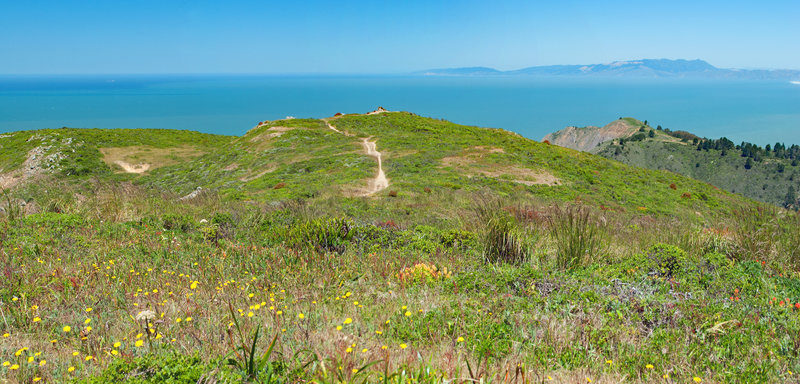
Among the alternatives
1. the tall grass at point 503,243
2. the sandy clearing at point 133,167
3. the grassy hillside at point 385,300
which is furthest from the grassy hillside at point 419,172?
the tall grass at point 503,243

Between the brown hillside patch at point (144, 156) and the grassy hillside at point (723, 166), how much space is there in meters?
99.3

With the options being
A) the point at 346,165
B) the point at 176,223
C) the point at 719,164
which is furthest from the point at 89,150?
the point at 719,164

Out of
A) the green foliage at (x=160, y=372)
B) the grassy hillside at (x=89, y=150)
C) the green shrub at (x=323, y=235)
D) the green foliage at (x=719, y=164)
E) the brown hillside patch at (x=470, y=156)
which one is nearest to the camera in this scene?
the green foliage at (x=160, y=372)

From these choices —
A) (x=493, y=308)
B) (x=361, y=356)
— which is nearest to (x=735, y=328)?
(x=493, y=308)

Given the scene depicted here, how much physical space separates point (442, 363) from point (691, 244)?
506 cm

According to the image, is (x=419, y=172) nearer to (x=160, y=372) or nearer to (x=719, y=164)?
(x=160, y=372)

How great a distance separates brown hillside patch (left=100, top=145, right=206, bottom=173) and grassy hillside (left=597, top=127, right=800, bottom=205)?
99260 mm

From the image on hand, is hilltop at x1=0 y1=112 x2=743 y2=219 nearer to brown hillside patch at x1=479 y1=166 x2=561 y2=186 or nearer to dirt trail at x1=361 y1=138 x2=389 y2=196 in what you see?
brown hillside patch at x1=479 y1=166 x2=561 y2=186

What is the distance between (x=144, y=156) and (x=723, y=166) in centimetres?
11139

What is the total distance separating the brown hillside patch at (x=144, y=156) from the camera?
35.4 metres

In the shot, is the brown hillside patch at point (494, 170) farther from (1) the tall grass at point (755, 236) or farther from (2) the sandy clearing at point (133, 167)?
(2) the sandy clearing at point (133, 167)

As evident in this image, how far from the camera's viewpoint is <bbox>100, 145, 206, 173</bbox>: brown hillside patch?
35.4 metres

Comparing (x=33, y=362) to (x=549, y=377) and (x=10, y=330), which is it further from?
(x=549, y=377)

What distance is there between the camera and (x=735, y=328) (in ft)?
10.5
